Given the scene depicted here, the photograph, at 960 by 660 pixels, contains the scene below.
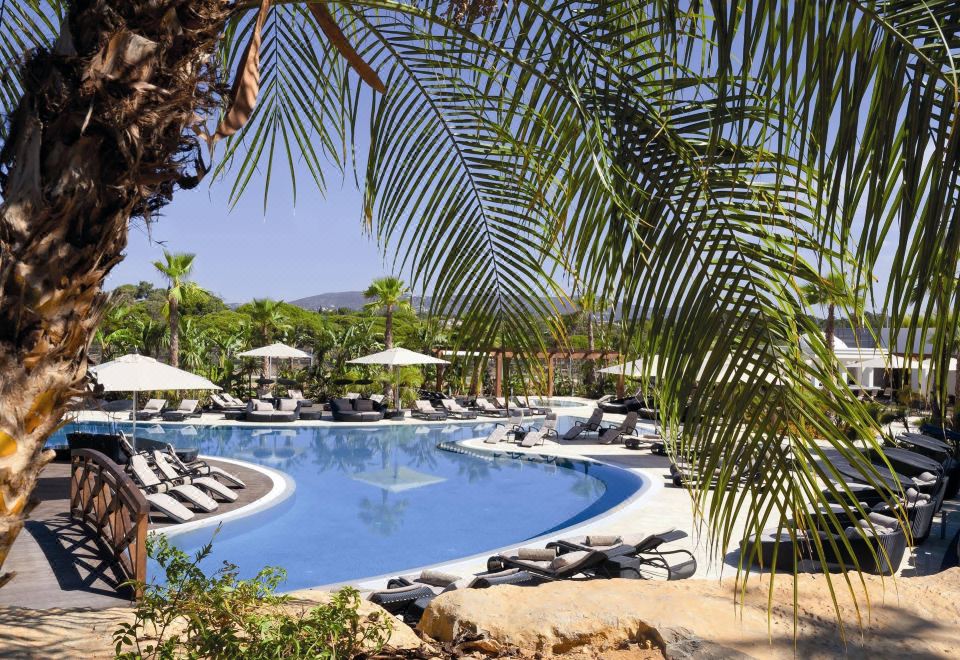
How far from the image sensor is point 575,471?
674 inches

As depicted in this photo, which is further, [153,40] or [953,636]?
[953,636]

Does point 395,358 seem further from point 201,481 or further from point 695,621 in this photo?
point 695,621

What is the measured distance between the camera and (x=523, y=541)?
10.9 metres

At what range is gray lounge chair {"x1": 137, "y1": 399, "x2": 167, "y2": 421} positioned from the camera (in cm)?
2352

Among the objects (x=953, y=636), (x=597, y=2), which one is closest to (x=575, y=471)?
(x=953, y=636)

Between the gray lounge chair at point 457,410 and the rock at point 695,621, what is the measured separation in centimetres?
2175

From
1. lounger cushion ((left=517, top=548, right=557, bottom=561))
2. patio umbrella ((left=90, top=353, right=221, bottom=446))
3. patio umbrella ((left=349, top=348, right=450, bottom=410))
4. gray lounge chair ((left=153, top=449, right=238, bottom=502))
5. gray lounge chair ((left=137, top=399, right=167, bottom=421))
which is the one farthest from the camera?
patio umbrella ((left=349, top=348, right=450, bottom=410))

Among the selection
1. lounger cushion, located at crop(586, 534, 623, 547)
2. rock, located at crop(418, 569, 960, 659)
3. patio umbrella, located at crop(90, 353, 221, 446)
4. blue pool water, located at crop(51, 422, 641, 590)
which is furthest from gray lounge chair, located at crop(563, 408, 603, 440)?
rock, located at crop(418, 569, 960, 659)

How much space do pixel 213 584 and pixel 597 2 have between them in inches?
142

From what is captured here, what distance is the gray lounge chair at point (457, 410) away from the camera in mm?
27000

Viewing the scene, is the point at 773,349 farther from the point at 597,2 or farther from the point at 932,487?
the point at 932,487

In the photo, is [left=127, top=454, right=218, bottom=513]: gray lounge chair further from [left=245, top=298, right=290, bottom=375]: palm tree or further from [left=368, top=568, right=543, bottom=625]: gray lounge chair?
[left=245, top=298, right=290, bottom=375]: palm tree

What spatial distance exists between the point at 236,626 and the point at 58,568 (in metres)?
4.24

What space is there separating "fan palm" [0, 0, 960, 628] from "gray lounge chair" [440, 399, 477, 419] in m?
23.6
